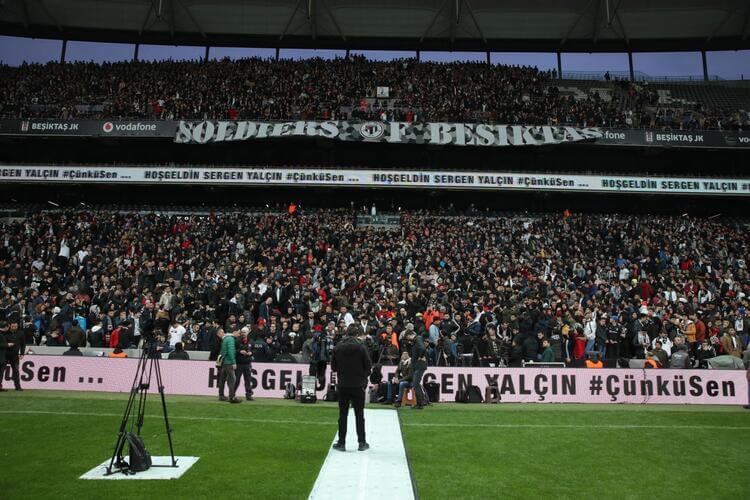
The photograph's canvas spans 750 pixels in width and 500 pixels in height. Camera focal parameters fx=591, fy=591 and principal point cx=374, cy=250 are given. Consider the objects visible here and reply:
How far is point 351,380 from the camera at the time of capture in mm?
8648

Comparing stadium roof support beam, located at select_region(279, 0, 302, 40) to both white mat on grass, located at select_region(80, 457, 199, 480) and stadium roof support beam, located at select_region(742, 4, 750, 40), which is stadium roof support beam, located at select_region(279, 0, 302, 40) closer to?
stadium roof support beam, located at select_region(742, 4, 750, 40)

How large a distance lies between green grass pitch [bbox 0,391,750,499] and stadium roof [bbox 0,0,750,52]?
3605cm

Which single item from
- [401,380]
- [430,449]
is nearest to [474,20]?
[401,380]

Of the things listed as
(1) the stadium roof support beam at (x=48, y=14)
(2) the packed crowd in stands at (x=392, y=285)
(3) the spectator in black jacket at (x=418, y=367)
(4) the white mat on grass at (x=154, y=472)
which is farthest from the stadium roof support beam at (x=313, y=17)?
(4) the white mat on grass at (x=154, y=472)

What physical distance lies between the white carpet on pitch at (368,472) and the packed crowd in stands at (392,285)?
6161 millimetres

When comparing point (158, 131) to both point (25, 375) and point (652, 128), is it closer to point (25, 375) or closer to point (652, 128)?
point (25, 375)

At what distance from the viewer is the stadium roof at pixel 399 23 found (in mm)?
43406

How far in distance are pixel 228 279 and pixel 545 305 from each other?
11332 millimetres

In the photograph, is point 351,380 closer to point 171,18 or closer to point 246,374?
point 246,374

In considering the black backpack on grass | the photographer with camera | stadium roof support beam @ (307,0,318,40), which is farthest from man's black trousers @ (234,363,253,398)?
stadium roof support beam @ (307,0,318,40)

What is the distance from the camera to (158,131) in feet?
115

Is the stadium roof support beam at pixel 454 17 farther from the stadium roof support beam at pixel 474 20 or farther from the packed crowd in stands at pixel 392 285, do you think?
the packed crowd in stands at pixel 392 285

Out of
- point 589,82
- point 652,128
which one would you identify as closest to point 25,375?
point 652,128

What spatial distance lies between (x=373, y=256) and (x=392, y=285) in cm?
278
